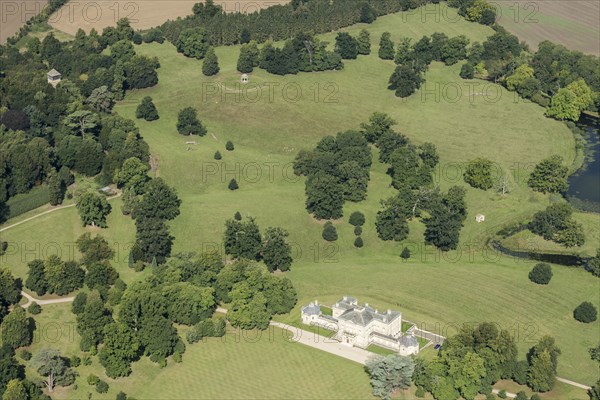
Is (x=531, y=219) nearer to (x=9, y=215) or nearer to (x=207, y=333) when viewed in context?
(x=207, y=333)

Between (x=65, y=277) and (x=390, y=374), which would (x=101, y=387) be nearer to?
(x=65, y=277)

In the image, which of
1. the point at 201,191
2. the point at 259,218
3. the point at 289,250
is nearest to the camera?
the point at 289,250

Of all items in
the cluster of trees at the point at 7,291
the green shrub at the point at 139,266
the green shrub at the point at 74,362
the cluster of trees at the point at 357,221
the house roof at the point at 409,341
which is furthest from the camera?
the cluster of trees at the point at 357,221

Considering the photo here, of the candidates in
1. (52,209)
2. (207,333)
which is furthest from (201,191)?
(207,333)

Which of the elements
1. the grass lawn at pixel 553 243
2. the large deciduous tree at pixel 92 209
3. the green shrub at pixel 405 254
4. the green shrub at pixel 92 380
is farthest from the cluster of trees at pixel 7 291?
the grass lawn at pixel 553 243

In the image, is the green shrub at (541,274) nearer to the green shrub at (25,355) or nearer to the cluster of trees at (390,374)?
the cluster of trees at (390,374)

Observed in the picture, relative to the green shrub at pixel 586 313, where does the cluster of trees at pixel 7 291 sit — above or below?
above

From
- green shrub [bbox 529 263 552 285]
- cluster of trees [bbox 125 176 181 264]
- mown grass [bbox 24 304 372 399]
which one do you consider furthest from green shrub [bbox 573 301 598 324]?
cluster of trees [bbox 125 176 181 264]
